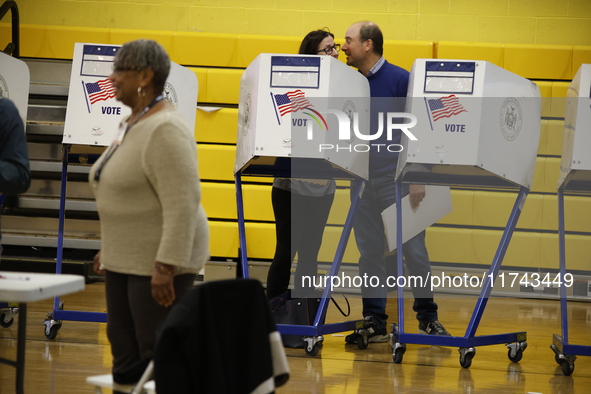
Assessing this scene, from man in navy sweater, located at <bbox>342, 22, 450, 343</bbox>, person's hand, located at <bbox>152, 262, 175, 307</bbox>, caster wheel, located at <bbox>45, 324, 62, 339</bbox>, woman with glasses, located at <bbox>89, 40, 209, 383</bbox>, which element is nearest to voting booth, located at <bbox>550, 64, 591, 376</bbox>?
man in navy sweater, located at <bbox>342, 22, 450, 343</bbox>

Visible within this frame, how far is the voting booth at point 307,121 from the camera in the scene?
125 inches

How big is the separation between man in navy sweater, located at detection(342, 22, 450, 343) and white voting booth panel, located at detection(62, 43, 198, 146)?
2.90 feet

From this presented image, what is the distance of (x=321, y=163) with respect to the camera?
3.29m

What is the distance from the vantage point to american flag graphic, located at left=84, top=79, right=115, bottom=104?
3.46 metres

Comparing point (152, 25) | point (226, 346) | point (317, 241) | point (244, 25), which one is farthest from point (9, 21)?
point (226, 346)

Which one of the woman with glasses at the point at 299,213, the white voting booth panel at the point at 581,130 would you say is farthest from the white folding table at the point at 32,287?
the white voting booth panel at the point at 581,130

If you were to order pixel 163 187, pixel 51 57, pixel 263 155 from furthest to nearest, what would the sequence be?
pixel 51 57 → pixel 263 155 → pixel 163 187

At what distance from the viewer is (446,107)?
3170 millimetres

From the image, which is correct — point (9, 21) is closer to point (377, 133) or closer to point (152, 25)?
point (152, 25)

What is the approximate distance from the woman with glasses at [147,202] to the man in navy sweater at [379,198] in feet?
5.79

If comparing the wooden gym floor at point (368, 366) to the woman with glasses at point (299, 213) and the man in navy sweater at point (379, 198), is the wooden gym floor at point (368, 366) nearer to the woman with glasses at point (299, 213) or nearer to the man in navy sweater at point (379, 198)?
the man in navy sweater at point (379, 198)

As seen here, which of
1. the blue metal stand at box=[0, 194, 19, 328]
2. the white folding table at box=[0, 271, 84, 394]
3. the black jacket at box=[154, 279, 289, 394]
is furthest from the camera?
the blue metal stand at box=[0, 194, 19, 328]

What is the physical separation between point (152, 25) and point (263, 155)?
2913 mm

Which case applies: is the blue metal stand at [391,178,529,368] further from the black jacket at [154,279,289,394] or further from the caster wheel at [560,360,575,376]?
the black jacket at [154,279,289,394]
